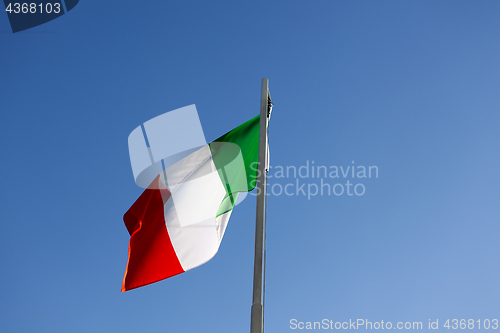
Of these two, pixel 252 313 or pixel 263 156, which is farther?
pixel 263 156

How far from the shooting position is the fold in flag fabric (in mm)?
10695

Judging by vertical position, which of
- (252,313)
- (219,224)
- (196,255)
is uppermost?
(219,224)

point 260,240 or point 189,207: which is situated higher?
point 189,207

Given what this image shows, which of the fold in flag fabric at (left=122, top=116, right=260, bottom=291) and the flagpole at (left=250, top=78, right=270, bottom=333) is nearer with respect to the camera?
the flagpole at (left=250, top=78, right=270, bottom=333)

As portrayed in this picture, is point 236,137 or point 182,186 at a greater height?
point 236,137

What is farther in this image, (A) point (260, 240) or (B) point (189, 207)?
(B) point (189, 207)

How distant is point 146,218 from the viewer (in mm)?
11305

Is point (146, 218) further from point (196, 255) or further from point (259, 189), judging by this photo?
point (259, 189)

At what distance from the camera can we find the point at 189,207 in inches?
443

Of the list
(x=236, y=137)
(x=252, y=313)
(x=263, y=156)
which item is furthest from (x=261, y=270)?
(x=236, y=137)

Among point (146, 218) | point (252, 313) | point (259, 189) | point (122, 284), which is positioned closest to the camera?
point (252, 313)

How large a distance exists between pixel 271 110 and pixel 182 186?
2.89 metres

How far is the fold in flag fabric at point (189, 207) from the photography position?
10.7 m

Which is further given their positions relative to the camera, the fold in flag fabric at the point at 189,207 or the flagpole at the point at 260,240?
the fold in flag fabric at the point at 189,207
